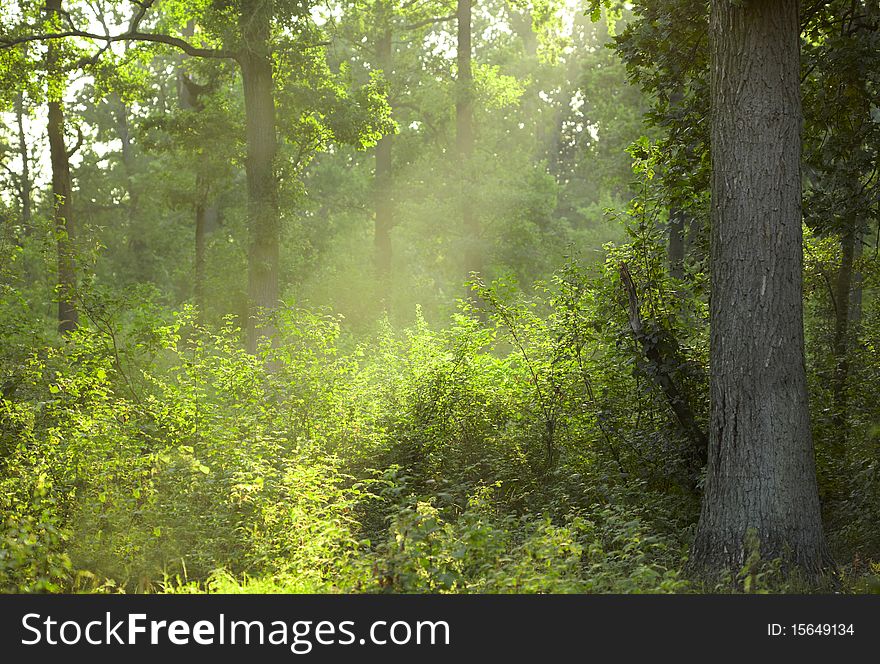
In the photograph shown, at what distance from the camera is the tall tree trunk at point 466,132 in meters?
30.7

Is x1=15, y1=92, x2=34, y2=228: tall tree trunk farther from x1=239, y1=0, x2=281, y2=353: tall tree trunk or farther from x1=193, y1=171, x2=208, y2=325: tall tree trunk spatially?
x1=239, y1=0, x2=281, y2=353: tall tree trunk

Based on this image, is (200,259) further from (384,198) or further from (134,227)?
(134,227)

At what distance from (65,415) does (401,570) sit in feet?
18.0

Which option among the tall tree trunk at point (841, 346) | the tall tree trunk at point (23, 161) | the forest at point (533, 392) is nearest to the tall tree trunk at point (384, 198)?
the forest at point (533, 392)

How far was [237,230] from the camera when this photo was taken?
33.3m

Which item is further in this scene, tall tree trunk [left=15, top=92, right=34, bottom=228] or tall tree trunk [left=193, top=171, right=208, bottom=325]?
tall tree trunk [left=15, top=92, right=34, bottom=228]

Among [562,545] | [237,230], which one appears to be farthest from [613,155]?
[562,545]

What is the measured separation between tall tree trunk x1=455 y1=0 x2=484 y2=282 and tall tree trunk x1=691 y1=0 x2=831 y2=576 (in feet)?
72.6

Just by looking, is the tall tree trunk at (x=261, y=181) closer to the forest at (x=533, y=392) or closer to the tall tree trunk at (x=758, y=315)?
the forest at (x=533, y=392)

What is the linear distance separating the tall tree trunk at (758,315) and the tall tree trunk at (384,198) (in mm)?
25324

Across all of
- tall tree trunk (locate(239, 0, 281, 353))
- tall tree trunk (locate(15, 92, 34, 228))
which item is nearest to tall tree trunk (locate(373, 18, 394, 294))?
tall tree trunk (locate(239, 0, 281, 353))

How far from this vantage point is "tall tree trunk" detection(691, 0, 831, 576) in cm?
754

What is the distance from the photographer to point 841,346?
12.4 m
